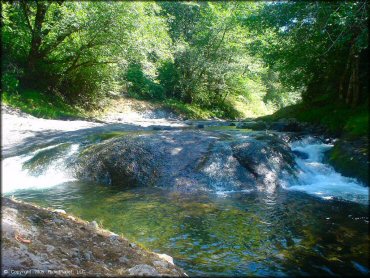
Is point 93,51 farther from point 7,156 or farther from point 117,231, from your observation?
point 117,231

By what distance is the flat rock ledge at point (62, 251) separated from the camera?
298cm

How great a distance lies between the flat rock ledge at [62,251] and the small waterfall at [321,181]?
5.98 metres

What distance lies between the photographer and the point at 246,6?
104 feet

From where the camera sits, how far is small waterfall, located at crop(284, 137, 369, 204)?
8.75 m

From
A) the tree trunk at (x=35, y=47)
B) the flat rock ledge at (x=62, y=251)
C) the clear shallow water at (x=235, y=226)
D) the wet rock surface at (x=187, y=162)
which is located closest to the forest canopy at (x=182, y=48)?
the tree trunk at (x=35, y=47)

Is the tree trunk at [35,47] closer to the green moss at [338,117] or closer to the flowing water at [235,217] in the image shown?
the flowing water at [235,217]

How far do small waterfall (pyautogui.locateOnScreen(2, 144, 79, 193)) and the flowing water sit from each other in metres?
0.03

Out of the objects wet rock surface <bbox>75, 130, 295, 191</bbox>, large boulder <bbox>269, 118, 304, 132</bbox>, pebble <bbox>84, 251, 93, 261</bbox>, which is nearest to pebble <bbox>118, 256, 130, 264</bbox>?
pebble <bbox>84, 251, 93, 261</bbox>

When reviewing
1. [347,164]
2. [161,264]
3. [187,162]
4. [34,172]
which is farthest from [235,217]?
[34,172]

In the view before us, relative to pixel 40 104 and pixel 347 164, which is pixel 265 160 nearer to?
pixel 347 164

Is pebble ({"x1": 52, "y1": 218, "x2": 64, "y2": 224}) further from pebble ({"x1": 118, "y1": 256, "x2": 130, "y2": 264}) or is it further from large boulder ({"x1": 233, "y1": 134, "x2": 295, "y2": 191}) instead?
large boulder ({"x1": 233, "y1": 134, "x2": 295, "y2": 191})

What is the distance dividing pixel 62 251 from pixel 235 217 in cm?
415

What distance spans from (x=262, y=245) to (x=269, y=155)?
215 inches

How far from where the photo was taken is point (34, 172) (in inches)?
435
